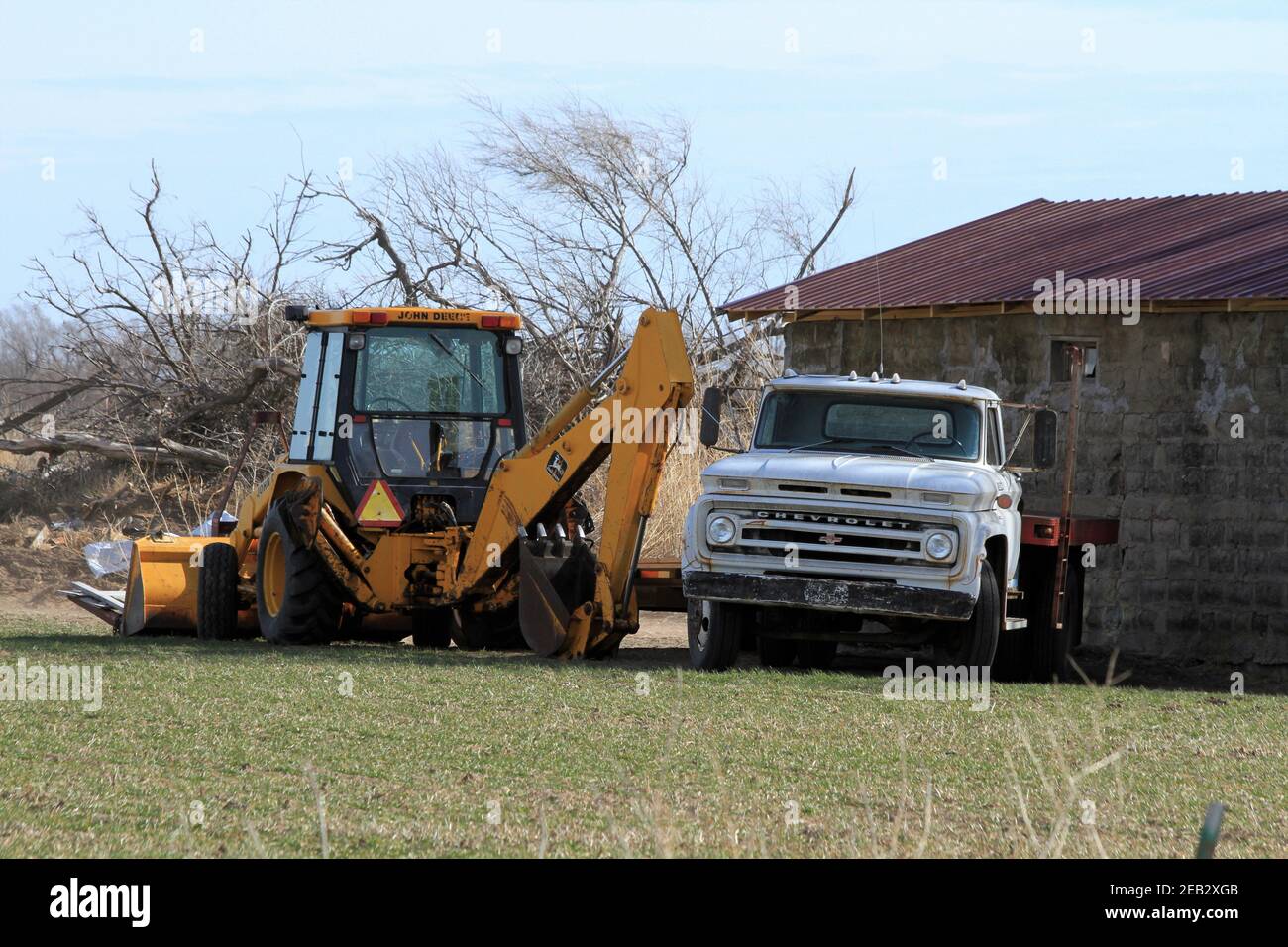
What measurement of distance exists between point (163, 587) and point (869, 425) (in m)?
7.06

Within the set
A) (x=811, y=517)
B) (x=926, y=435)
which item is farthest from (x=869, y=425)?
(x=811, y=517)

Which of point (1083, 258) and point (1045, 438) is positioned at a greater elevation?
point (1083, 258)

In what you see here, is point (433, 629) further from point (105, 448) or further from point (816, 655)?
point (105, 448)

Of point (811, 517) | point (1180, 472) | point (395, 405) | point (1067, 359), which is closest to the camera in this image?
point (811, 517)

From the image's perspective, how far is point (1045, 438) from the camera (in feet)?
47.9

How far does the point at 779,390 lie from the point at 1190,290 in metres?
5.29

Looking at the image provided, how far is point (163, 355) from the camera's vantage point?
30812 mm

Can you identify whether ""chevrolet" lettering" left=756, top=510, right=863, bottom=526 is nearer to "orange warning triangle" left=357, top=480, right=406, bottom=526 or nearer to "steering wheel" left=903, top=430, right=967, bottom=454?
"steering wheel" left=903, top=430, right=967, bottom=454

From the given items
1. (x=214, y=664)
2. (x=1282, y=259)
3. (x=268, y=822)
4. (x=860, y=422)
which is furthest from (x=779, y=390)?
(x=268, y=822)

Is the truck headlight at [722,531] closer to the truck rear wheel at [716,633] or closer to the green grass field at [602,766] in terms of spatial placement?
the truck rear wheel at [716,633]

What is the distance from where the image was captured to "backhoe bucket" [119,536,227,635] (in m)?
17.5

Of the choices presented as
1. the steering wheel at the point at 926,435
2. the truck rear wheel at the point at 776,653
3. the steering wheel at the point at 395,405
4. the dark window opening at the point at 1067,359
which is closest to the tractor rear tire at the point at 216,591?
the steering wheel at the point at 395,405

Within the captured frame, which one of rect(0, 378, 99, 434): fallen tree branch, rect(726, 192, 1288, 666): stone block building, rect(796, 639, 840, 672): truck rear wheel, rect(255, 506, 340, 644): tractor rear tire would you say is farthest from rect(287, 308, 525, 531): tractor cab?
rect(0, 378, 99, 434): fallen tree branch

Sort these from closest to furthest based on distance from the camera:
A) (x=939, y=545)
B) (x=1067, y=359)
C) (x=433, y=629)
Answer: (x=939, y=545) → (x=433, y=629) → (x=1067, y=359)
